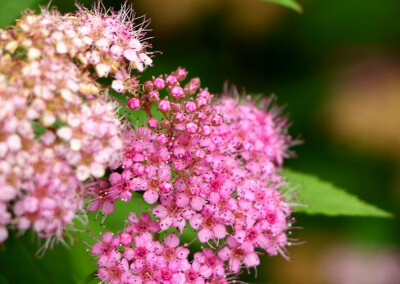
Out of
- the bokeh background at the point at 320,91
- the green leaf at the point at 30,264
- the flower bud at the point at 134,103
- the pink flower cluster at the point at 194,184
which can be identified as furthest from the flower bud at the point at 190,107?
the bokeh background at the point at 320,91

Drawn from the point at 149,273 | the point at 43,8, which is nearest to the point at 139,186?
the point at 149,273

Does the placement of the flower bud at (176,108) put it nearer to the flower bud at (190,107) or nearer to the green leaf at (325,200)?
the flower bud at (190,107)

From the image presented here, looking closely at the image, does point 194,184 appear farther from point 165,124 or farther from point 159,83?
point 159,83

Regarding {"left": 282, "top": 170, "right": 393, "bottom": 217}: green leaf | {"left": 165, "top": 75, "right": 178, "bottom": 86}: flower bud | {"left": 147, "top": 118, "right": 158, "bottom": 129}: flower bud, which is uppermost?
{"left": 165, "top": 75, "right": 178, "bottom": 86}: flower bud

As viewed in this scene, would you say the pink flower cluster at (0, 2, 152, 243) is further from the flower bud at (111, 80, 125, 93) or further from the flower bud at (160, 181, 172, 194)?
the flower bud at (160, 181, 172, 194)

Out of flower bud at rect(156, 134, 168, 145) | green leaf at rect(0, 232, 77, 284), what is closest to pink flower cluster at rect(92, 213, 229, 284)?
green leaf at rect(0, 232, 77, 284)

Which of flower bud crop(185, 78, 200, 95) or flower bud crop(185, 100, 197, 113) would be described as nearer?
flower bud crop(185, 100, 197, 113)
